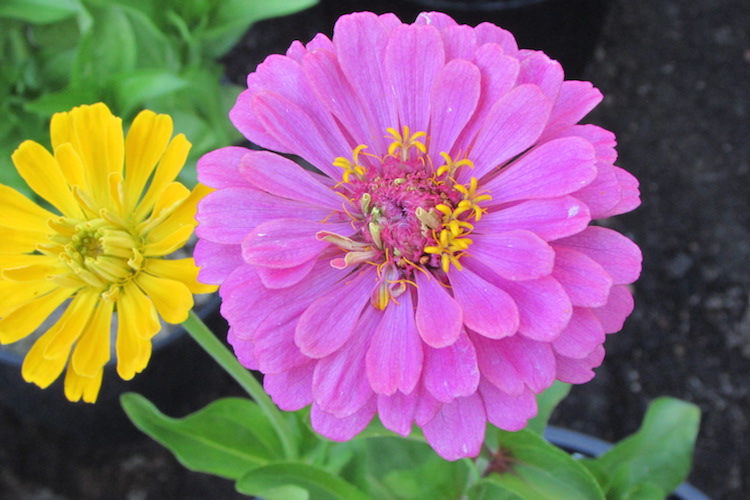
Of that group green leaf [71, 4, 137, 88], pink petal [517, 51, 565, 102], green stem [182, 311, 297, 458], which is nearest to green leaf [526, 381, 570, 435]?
green stem [182, 311, 297, 458]

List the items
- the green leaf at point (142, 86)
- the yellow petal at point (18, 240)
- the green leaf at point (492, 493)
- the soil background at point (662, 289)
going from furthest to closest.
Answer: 1. the soil background at point (662, 289)
2. the green leaf at point (142, 86)
3. the green leaf at point (492, 493)
4. the yellow petal at point (18, 240)

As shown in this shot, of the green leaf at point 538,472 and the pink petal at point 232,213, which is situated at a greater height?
the pink petal at point 232,213

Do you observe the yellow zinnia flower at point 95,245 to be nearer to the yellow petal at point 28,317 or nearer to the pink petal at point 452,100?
the yellow petal at point 28,317

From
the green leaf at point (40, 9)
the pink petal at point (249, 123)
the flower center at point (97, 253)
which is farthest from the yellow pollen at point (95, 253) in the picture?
the green leaf at point (40, 9)

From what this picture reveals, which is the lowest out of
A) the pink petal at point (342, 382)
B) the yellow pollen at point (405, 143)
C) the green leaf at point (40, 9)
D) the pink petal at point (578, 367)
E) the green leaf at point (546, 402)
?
the green leaf at point (546, 402)

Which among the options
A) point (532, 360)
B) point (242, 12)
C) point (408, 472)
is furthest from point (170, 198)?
point (242, 12)

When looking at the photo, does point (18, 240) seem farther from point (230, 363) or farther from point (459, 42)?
point (459, 42)

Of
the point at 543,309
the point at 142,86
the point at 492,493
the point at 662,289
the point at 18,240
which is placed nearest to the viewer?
the point at 543,309

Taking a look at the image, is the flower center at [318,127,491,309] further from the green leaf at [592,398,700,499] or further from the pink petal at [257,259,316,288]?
the green leaf at [592,398,700,499]
